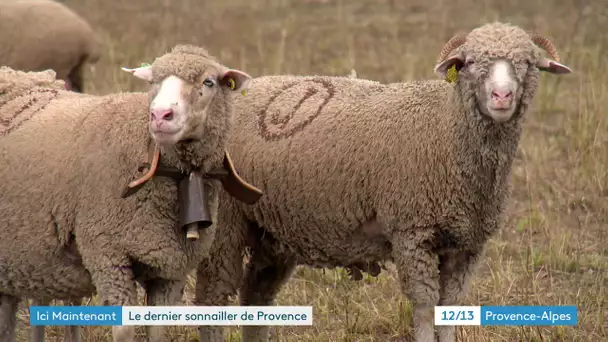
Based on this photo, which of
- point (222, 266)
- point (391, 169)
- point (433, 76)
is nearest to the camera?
point (391, 169)

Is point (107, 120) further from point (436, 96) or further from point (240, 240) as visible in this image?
point (436, 96)

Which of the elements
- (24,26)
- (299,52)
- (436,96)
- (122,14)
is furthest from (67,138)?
(122,14)

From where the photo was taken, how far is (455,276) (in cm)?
572

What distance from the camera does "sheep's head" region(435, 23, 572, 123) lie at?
527 cm

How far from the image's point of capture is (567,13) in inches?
554

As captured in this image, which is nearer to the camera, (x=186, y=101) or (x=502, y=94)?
(x=186, y=101)

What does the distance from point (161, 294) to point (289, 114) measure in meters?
1.31

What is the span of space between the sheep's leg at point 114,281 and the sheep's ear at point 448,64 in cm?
179

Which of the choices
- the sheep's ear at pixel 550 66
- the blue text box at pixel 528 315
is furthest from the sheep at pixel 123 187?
the blue text box at pixel 528 315

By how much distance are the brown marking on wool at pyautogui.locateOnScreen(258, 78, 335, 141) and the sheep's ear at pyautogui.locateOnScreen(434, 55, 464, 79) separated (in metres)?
0.77

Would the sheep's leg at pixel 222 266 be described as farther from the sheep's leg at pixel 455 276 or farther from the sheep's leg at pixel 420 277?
the sheep's leg at pixel 455 276

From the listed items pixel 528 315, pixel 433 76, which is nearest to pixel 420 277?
pixel 528 315

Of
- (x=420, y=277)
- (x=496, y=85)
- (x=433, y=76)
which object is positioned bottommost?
(x=420, y=277)

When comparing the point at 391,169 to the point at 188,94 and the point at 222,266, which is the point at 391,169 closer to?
the point at 222,266
